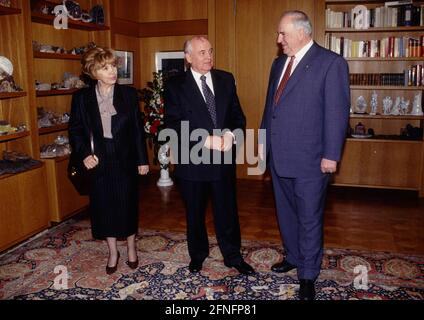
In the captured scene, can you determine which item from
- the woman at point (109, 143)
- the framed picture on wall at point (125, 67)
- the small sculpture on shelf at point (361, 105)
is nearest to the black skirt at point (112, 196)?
the woman at point (109, 143)

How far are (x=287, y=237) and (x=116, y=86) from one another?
170cm

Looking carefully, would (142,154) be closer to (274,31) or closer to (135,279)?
(135,279)

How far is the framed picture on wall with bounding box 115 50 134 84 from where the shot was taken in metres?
6.29

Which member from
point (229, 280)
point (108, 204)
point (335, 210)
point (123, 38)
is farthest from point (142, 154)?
point (123, 38)

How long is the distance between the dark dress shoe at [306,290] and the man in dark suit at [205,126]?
2.12 ft

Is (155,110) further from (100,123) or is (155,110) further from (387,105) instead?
(387,105)

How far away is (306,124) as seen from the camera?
2.81m

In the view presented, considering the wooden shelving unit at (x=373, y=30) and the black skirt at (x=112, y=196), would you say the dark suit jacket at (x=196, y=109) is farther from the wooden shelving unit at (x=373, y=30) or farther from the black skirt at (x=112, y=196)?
the wooden shelving unit at (x=373, y=30)

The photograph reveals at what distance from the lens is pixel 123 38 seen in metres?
6.30

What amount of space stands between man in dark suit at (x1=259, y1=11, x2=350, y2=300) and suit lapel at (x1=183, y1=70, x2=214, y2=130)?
1.41 feet

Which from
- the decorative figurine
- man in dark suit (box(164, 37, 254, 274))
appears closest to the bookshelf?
the decorative figurine

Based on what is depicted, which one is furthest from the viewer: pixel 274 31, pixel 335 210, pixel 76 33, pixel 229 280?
pixel 274 31

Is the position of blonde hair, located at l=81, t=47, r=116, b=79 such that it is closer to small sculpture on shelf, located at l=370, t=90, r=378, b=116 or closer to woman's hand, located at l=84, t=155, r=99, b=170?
woman's hand, located at l=84, t=155, r=99, b=170

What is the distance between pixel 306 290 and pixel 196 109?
1450mm
